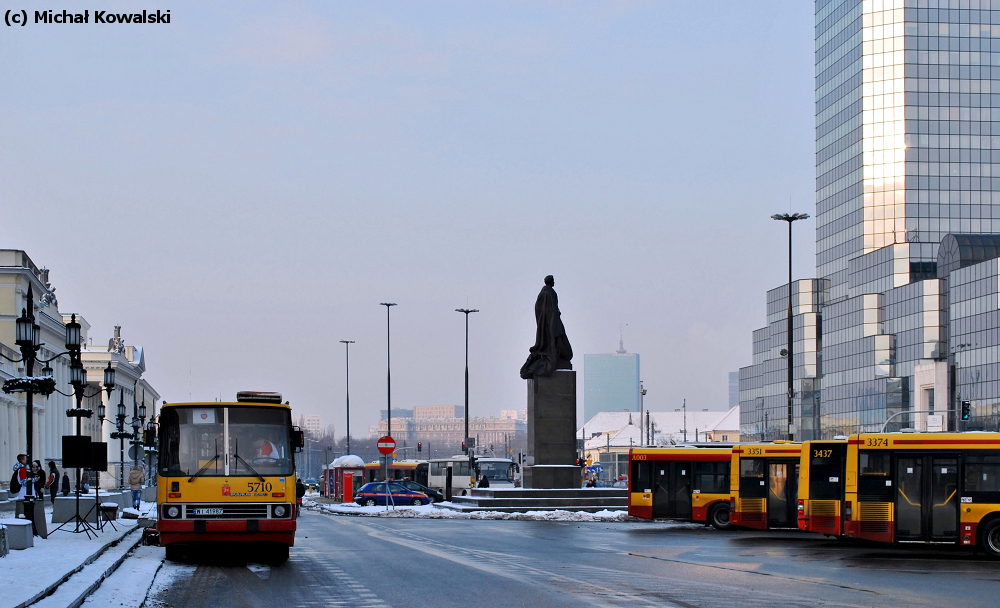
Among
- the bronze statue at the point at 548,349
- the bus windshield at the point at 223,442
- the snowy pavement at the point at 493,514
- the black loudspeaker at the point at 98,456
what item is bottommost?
the snowy pavement at the point at 493,514

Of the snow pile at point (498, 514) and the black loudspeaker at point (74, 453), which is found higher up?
the black loudspeaker at point (74, 453)

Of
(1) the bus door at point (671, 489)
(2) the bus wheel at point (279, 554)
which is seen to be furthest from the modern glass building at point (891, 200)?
(2) the bus wheel at point (279, 554)

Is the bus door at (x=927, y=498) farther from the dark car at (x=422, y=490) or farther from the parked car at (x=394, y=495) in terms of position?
the dark car at (x=422, y=490)

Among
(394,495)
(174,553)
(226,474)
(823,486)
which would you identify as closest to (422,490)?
(394,495)

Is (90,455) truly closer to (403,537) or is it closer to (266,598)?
(403,537)

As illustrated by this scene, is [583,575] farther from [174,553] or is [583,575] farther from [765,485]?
[765,485]

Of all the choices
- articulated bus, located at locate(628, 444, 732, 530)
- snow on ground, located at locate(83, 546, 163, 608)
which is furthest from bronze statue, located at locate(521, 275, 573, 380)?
snow on ground, located at locate(83, 546, 163, 608)

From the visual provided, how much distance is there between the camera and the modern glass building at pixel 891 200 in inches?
4368

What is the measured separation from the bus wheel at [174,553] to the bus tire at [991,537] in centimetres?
1555

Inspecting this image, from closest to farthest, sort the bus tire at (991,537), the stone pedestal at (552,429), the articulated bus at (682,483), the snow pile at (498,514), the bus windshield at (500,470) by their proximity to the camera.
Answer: the bus tire at (991,537) → the articulated bus at (682,483) → the snow pile at (498,514) → the stone pedestal at (552,429) → the bus windshield at (500,470)

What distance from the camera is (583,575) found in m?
18.3

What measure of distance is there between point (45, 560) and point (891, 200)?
11517cm

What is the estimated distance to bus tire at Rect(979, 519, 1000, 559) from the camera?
24.2 meters

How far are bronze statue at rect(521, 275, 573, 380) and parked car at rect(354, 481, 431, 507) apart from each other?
17.6 m
